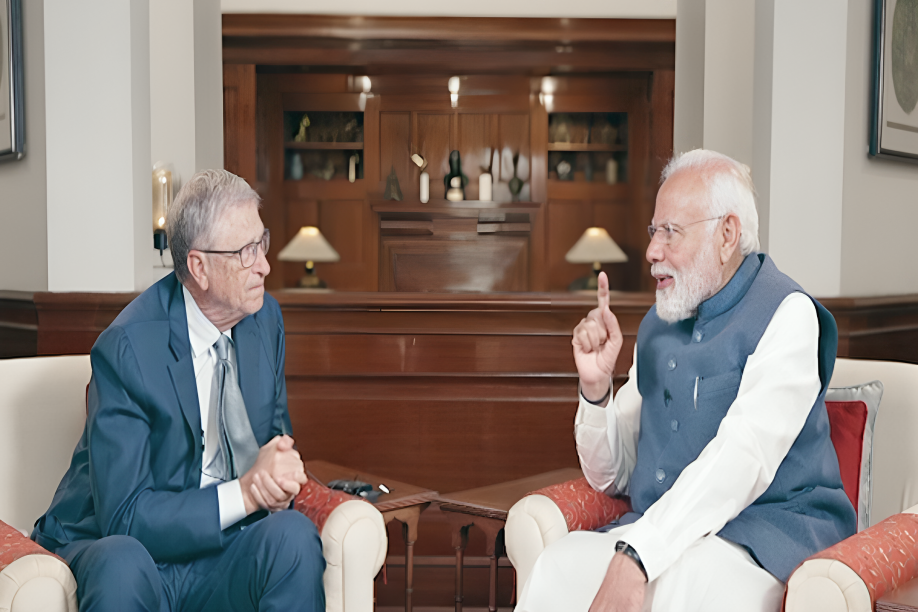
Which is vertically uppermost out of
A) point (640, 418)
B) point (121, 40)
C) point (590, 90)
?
point (590, 90)

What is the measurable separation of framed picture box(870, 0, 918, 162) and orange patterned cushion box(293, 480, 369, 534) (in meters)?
2.21

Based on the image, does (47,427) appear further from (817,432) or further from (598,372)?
(817,432)

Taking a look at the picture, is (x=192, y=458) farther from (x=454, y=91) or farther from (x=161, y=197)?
(x=454, y=91)

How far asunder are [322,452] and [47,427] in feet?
3.49

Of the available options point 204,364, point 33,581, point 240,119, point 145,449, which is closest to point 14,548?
point 33,581

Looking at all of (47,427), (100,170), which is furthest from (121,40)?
(47,427)

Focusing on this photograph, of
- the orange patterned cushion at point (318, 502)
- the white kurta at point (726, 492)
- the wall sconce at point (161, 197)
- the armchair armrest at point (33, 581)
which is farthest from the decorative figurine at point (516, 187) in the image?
the armchair armrest at point (33, 581)

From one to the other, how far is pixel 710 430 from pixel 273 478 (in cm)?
89

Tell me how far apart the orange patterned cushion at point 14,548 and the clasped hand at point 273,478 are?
366 millimetres

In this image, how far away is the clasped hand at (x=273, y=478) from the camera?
1588mm

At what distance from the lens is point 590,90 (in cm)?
741

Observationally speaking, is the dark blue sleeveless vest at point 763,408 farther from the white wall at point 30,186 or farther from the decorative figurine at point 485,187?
the decorative figurine at point 485,187

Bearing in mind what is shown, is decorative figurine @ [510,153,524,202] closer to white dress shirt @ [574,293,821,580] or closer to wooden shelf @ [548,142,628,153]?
wooden shelf @ [548,142,628,153]

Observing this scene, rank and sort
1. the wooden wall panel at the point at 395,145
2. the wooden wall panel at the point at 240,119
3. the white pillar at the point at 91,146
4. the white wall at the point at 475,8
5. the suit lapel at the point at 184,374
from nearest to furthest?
the suit lapel at the point at 184,374 < the white pillar at the point at 91,146 < the white wall at the point at 475,8 < the wooden wall panel at the point at 240,119 < the wooden wall panel at the point at 395,145
